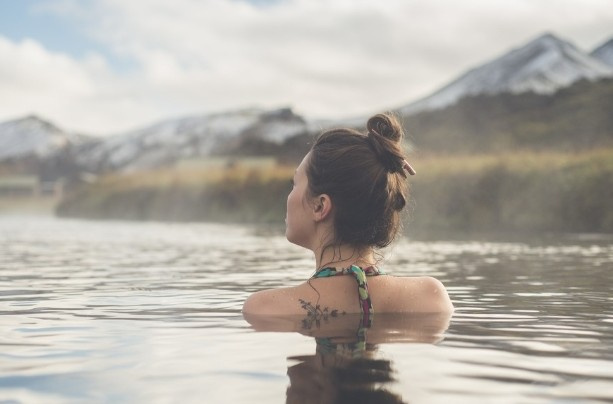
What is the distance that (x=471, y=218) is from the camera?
64.1ft

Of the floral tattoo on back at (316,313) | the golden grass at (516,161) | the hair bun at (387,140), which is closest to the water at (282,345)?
the floral tattoo on back at (316,313)

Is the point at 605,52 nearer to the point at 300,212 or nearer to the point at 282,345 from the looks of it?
the point at 300,212

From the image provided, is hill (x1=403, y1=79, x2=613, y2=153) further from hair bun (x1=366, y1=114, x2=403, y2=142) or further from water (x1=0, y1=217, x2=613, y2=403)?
hair bun (x1=366, y1=114, x2=403, y2=142)

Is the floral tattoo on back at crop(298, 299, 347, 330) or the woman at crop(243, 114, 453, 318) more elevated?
the woman at crop(243, 114, 453, 318)

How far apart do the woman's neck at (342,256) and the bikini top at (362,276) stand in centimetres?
3

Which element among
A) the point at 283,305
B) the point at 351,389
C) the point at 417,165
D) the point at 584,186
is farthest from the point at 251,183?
the point at 351,389

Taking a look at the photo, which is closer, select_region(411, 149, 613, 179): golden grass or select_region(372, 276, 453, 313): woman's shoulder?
select_region(372, 276, 453, 313): woman's shoulder

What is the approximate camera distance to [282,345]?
149 inches

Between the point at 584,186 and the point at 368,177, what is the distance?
14526 mm

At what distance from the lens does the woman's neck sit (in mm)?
4309

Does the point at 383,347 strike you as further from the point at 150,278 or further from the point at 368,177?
the point at 150,278

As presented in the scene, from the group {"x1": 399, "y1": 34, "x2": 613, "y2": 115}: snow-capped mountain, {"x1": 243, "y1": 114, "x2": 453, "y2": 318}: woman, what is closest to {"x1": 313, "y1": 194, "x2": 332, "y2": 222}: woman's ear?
{"x1": 243, "y1": 114, "x2": 453, "y2": 318}: woman

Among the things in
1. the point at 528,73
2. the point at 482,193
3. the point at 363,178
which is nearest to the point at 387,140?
the point at 363,178

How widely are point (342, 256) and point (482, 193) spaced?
625 inches
